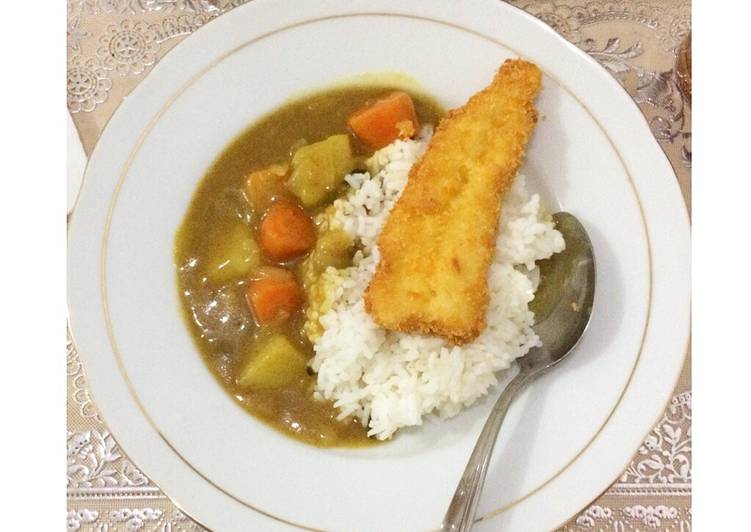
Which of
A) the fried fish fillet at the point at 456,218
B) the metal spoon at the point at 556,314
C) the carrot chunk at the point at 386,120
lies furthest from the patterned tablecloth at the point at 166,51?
the carrot chunk at the point at 386,120

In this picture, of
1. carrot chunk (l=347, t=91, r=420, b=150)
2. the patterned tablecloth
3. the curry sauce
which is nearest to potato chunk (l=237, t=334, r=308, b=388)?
the curry sauce

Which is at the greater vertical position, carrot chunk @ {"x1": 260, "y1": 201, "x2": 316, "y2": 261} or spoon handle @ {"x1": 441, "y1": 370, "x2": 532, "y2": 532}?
carrot chunk @ {"x1": 260, "y1": 201, "x2": 316, "y2": 261}

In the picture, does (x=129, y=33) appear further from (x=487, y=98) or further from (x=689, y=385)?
(x=689, y=385)

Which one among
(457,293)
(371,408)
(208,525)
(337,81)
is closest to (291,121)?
(337,81)

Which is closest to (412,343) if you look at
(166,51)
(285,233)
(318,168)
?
(285,233)

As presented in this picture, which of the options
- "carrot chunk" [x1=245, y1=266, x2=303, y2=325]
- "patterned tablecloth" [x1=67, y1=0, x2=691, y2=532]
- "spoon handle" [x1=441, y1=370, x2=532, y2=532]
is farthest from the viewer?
"carrot chunk" [x1=245, y1=266, x2=303, y2=325]

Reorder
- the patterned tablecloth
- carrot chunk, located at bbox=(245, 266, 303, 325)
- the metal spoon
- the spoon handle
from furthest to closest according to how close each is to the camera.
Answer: carrot chunk, located at bbox=(245, 266, 303, 325) < the patterned tablecloth < the metal spoon < the spoon handle

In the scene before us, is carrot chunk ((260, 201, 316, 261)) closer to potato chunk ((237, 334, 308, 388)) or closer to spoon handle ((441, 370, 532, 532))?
potato chunk ((237, 334, 308, 388))

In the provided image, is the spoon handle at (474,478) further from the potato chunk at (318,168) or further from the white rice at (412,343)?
the potato chunk at (318,168)
